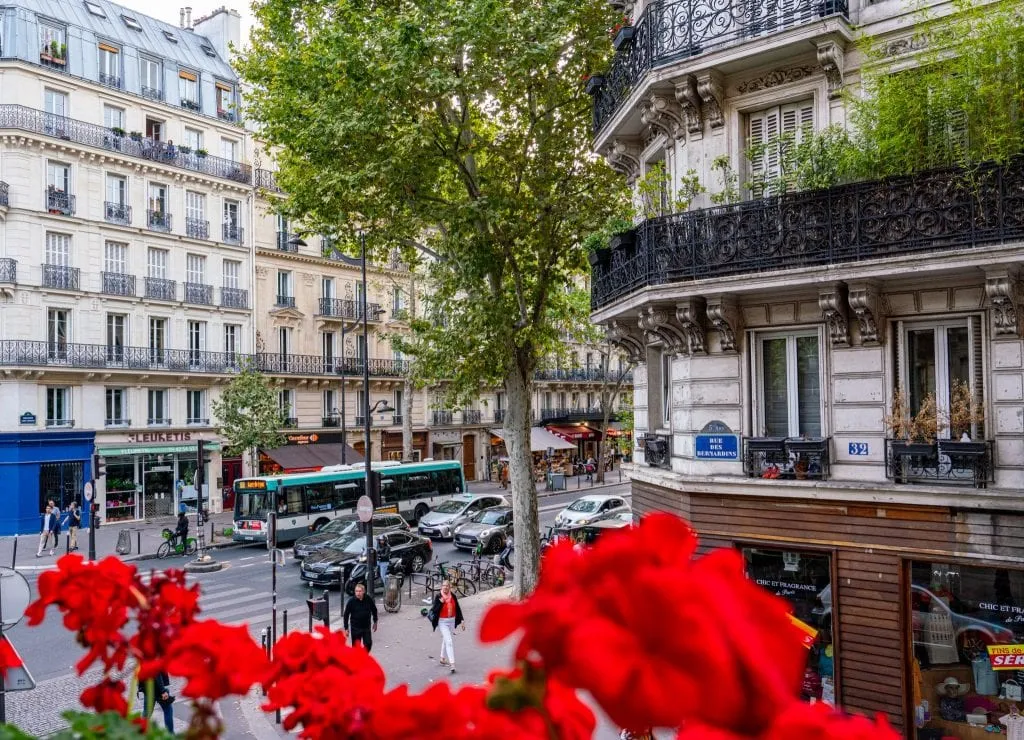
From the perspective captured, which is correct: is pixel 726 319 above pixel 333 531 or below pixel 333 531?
above

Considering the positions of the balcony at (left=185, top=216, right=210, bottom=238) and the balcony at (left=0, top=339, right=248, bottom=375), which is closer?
the balcony at (left=0, top=339, right=248, bottom=375)

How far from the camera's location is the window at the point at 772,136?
12.0 meters

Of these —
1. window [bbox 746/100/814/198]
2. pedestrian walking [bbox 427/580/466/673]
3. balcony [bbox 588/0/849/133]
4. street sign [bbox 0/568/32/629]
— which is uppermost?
balcony [bbox 588/0/849/133]

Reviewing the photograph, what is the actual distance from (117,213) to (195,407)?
9433 millimetres

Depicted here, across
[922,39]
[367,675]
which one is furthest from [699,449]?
[367,675]

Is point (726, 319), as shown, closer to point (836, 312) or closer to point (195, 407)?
point (836, 312)

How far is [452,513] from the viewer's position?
31938mm

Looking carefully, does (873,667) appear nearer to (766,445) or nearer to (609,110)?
(766,445)

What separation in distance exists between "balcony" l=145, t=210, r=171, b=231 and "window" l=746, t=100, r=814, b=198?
3231 centimetres

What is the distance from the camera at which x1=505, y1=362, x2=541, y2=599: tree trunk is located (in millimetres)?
19438

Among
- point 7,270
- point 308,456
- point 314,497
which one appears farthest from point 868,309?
point 308,456

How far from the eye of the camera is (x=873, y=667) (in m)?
10.8

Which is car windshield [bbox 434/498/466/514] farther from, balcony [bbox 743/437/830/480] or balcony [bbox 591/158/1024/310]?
balcony [bbox 743/437/830/480]

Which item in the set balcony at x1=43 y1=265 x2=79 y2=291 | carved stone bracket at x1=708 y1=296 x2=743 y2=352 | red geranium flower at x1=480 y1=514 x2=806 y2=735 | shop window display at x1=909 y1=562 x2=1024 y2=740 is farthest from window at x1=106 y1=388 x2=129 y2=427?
red geranium flower at x1=480 y1=514 x2=806 y2=735
